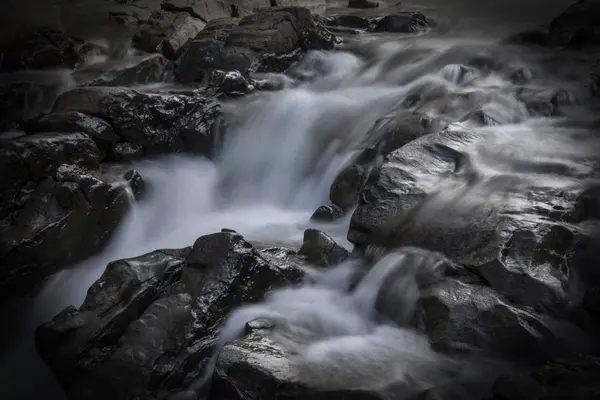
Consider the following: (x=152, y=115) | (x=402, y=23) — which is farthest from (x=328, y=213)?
(x=402, y=23)

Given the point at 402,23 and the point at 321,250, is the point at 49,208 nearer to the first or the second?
the point at 321,250

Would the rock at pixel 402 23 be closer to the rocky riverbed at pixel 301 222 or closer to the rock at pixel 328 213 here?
the rocky riverbed at pixel 301 222

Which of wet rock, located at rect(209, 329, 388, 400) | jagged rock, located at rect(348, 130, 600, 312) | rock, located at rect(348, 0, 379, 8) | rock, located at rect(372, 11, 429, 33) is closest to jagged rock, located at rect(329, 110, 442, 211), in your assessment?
jagged rock, located at rect(348, 130, 600, 312)

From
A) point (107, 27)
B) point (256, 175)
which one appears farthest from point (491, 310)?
point (107, 27)

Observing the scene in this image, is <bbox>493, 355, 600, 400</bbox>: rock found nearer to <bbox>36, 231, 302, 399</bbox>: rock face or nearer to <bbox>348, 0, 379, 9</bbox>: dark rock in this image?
<bbox>36, 231, 302, 399</bbox>: rock face

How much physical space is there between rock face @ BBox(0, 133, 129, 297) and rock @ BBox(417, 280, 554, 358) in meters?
3.25

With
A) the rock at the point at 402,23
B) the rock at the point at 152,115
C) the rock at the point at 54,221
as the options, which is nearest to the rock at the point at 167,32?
the rock at the point at 152,115

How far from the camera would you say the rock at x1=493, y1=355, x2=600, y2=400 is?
285 centimetres

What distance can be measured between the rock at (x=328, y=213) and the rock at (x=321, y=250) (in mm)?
752

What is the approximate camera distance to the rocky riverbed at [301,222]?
3516mm

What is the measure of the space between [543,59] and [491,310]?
5589mm

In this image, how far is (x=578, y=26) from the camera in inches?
329

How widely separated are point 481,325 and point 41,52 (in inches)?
309

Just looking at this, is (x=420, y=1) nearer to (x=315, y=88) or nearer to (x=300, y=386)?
(x=315, y=88)
